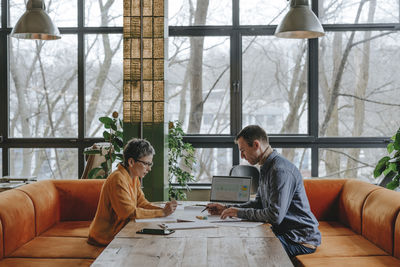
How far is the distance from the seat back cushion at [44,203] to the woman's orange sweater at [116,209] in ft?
2.38

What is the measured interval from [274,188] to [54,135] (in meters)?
4.00

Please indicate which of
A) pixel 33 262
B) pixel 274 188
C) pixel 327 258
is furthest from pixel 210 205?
pixel 33 262

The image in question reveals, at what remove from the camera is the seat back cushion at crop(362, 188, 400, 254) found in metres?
3.50

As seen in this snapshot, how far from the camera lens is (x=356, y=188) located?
174 inches

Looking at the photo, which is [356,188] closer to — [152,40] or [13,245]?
[152,40]

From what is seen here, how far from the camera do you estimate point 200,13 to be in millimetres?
6172

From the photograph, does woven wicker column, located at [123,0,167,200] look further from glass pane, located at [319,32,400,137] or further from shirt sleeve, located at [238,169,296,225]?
glass pane, located at [319,32,400,137]

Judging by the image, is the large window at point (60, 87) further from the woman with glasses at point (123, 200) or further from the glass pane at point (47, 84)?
the woman with glasses at point (123, 200)

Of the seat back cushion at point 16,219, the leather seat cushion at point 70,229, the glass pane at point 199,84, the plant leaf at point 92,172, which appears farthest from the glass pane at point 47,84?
the seat back cushion at point 16,219

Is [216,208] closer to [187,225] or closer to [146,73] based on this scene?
[187,225]

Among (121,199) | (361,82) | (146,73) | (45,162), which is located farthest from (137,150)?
(361,82)

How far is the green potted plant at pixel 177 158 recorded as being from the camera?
5.65 metres

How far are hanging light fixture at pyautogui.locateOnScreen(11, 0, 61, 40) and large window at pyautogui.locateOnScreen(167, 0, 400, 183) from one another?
185 centimetres

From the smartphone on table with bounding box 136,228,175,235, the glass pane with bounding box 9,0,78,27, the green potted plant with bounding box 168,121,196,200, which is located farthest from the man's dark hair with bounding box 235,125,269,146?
the glass pane with bounding box 9,0,78,27
